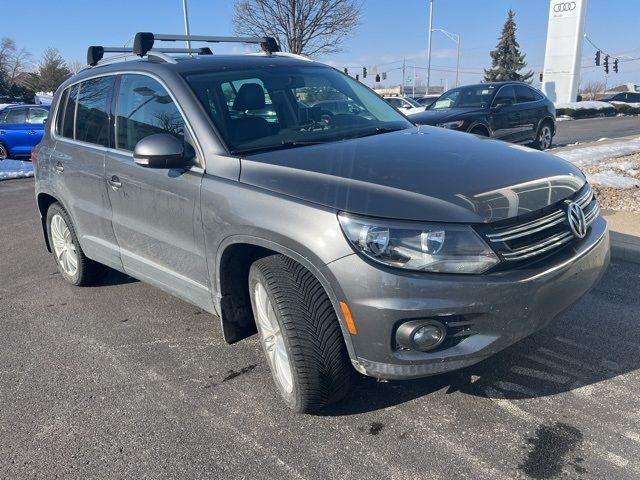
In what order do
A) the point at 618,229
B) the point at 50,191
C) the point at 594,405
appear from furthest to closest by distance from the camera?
1. the point at 618,229
2. the point at 50,191
3. the point at 594,405

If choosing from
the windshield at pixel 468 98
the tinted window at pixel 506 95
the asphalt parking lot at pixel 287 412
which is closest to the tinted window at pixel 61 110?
the asphalt parking lot at pixel 287 412

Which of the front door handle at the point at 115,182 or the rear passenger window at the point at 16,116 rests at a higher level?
the front door handle at the point at 115,182

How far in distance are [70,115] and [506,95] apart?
9.07 meters

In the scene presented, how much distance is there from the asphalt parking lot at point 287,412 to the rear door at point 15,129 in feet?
41.3

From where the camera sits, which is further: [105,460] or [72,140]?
[72,140]

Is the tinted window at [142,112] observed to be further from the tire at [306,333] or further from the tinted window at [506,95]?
the tinted window at [506,95]

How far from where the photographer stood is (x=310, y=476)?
250 centimetres

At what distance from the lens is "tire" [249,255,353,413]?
2.66m

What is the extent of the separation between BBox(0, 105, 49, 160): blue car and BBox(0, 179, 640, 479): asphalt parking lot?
12.5 meters

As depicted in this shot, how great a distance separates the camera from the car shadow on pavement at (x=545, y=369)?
307 centimetres

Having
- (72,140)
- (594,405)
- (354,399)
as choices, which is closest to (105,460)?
(354,399)

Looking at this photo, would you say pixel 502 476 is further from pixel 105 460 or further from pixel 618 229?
pixel 618 229

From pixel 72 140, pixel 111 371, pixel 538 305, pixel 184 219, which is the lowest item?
pixel 111 371

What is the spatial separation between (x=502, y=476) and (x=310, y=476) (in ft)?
2.73
